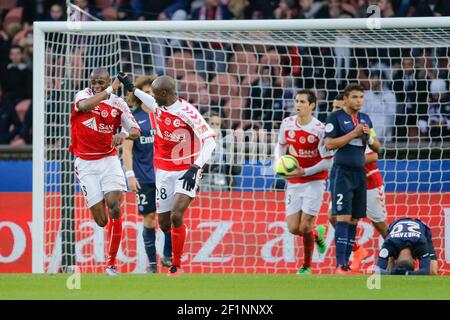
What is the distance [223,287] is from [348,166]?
3033 mm

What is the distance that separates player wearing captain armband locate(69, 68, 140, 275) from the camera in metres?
11.1

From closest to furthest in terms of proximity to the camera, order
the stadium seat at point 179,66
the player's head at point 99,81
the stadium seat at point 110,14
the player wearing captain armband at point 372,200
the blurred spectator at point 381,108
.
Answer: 1. the player's head at point 99,81
2. the player wearing captain armband at point 372,200
3. the blurred spectator at point 381,108
4. the stadium seat at point 179,66
5. the stadium seat at point 110,14

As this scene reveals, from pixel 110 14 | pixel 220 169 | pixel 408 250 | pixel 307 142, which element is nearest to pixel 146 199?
pixel 220 169

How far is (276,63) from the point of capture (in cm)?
1453

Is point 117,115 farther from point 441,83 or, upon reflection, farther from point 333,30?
point 441,83

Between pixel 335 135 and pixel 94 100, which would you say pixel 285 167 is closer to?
pixel 335 135

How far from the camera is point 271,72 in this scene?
1506cm

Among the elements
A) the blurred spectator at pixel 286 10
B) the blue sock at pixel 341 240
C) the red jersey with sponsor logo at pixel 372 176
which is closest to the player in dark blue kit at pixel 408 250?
the blue sock at pixel 341 240

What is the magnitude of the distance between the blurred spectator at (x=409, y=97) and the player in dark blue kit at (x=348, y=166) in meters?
1.80

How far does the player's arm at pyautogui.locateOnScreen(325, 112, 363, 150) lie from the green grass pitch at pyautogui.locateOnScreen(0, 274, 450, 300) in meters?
1.66

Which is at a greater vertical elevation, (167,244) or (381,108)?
(381,108)

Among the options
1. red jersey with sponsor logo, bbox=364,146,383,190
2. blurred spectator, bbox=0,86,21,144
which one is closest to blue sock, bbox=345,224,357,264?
red jersey with sponsor logo, bbox=364,146,383,190

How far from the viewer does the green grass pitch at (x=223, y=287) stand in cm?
848

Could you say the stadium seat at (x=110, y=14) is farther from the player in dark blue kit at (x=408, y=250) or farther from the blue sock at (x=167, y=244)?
the player in dark blue kit at (x=408, y=250)
